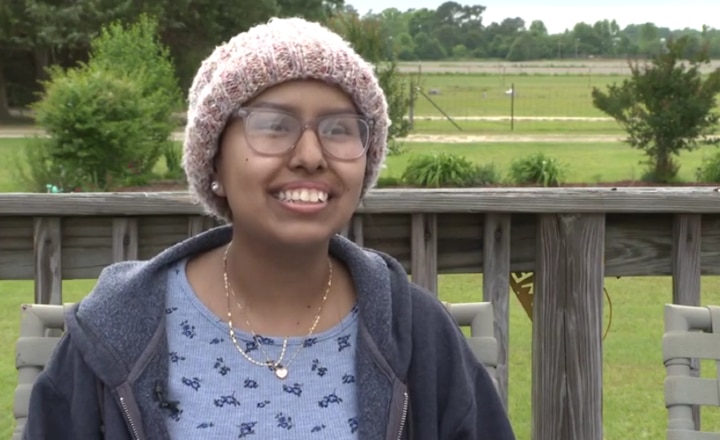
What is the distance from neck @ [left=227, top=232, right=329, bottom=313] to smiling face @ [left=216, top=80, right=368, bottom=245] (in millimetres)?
76

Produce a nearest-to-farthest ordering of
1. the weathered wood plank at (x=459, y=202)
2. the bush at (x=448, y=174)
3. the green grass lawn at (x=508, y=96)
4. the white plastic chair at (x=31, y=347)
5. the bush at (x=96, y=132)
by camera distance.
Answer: the white plastic chair at (x=31, y=347)
the weathered wood plank at (x=459, y=202)
the bush at (x=96, y=132)
the bush at (x=448, y=174)
the green grass lawn at (x=508, y=96)

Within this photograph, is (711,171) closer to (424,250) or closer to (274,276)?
(424,250)

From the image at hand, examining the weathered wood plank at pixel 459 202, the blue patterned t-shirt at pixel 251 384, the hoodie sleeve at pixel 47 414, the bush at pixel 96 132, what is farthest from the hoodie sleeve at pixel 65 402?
the bush at pixel 96 132

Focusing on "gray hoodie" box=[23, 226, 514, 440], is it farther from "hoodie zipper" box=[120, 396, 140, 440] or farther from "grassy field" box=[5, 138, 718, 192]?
"grassy field" box=[5, 138, 718, 192]

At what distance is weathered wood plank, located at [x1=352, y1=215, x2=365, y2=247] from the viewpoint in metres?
2.80

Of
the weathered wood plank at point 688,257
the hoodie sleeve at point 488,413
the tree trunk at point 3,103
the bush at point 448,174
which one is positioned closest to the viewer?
the hoodie sleeve at point 488,413

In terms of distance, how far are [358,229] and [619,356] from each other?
187 inches

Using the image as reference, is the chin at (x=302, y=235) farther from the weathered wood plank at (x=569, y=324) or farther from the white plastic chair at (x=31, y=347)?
the weathered wood plank at (x=569, y=324)

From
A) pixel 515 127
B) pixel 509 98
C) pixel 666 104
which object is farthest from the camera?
pixel 509 98

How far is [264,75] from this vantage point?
180cm

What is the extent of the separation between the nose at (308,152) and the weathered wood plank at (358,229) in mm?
982

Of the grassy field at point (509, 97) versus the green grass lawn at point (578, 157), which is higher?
the grassy field at point (509, 97)

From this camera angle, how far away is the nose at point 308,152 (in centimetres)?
181

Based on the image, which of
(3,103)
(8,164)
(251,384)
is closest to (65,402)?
(251,384)
